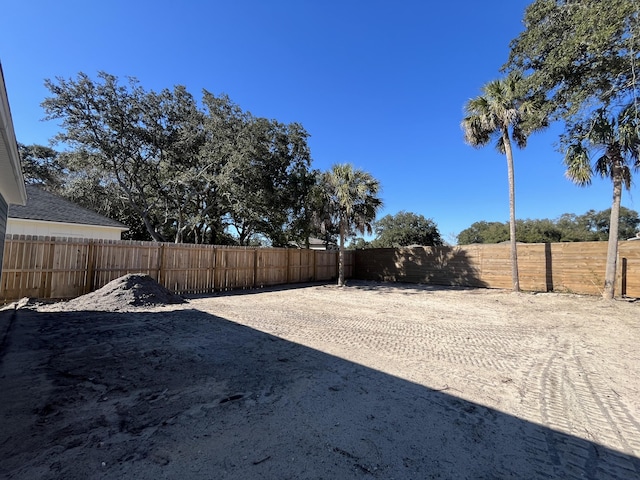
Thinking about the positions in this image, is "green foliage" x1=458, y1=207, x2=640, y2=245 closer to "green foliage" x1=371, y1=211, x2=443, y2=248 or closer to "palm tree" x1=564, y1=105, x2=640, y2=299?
"green foliage" x1=371, y1=211, x2=443, y2=248

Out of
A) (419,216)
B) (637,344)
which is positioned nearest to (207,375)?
(637,344)

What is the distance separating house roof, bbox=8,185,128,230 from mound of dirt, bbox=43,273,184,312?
6.75 meters

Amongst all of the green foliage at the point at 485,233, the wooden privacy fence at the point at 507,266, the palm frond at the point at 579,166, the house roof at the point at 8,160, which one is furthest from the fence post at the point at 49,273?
the green foliage at the point at 485,233

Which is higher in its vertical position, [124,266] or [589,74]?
[589,74]

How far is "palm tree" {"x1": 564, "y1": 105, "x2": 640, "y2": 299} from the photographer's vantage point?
368 inches

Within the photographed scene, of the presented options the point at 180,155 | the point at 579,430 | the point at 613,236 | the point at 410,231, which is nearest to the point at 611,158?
the point at 613,236

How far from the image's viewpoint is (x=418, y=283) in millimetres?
16766

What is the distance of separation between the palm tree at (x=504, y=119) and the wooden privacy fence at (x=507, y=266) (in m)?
0.93

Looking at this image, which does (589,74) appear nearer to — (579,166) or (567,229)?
(579,166)

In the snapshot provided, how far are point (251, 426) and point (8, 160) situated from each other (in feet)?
16.5

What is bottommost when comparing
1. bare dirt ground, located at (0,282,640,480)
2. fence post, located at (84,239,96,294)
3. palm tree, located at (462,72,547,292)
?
bare dirt ground, located at (0,282,640,480)

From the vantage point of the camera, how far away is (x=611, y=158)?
997 cm

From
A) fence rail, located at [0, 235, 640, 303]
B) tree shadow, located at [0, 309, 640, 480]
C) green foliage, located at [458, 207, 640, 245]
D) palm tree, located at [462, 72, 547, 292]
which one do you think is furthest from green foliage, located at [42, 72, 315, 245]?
green foliage, located at [458, 207, 640, 245]

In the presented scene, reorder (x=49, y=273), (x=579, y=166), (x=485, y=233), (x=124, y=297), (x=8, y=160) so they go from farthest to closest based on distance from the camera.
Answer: (x=485, y=233) → (x=579, y=166) → (x=49, y=273) → (x=124, y=297) → (x=8, y=160)
